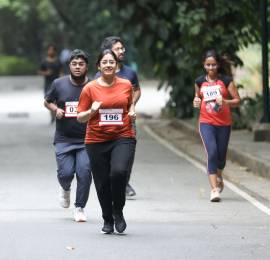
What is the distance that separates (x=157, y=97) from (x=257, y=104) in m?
15.5

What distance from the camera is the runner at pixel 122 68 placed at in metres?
13.3

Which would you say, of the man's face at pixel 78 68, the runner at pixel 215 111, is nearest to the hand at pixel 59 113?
the man's face at pixel 78 68

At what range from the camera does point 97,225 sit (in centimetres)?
1205

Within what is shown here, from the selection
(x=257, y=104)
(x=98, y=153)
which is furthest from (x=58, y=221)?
(x=257, y=104)

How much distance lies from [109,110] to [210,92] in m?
3.36

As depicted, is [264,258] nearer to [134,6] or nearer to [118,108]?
[118,108]

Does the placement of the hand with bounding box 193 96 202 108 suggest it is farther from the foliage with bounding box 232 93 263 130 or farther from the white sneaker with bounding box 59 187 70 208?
the foliage with bounding box 232 93 263 130

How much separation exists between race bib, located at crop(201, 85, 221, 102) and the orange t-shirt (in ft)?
10.2

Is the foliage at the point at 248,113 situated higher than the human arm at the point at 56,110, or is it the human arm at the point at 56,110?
the human arm at the point at 56,110

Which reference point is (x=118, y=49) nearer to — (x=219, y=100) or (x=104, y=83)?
(x=219, y=100)

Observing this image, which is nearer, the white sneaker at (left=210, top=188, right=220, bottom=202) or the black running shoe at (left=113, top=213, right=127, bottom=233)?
the black running shoe at (left=113, top=213, right=127, bottom=233)

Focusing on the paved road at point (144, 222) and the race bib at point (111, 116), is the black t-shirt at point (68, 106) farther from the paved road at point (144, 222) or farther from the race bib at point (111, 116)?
the race bib at point (111, 116)

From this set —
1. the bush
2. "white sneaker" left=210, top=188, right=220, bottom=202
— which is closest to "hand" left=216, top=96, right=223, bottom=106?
"white sneaker" left=210, top=188, right=220, bottom=202

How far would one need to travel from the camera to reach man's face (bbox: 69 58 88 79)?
1234 cm
